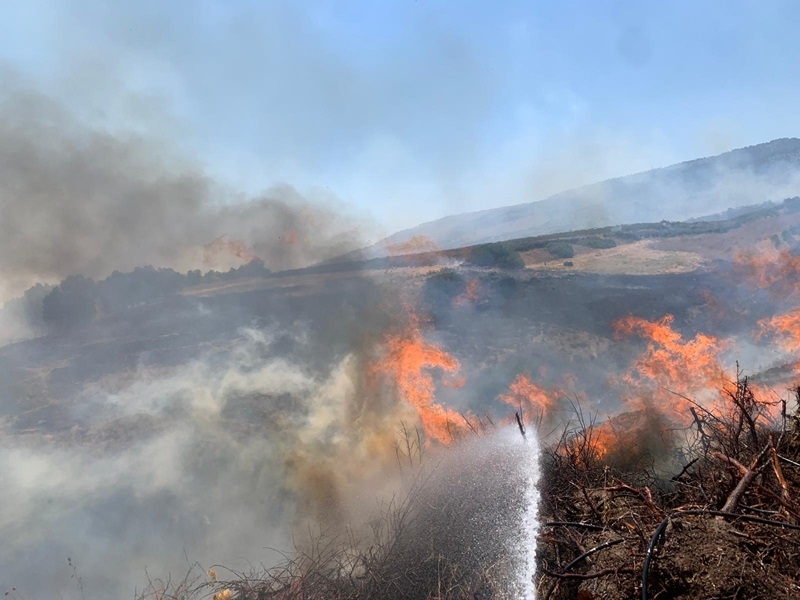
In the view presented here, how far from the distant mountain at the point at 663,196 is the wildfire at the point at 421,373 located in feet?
150

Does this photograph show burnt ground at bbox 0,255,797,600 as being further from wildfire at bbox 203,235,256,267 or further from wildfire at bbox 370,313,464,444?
wildfire at bbox 203,235,256,267

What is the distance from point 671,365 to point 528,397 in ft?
18.6

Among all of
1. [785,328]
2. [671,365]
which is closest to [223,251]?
[671,365]

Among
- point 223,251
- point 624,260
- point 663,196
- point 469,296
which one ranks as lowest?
point 624,260

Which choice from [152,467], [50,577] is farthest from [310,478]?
[50,577]

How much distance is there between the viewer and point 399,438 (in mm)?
14203

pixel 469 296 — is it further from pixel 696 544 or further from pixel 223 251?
pixel 696 544

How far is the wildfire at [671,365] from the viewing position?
1665cm

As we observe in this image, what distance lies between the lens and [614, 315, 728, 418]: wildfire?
54.6 ft

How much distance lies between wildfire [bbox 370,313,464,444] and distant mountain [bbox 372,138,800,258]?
45860 mm

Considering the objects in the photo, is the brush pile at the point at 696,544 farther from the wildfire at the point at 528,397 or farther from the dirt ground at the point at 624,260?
the dirt ground at the point at 624,260

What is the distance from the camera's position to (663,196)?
258 feet

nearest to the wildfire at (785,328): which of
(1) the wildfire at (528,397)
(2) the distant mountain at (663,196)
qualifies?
(1) the wildfire at (528,397)

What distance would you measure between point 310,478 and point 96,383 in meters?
9.10
